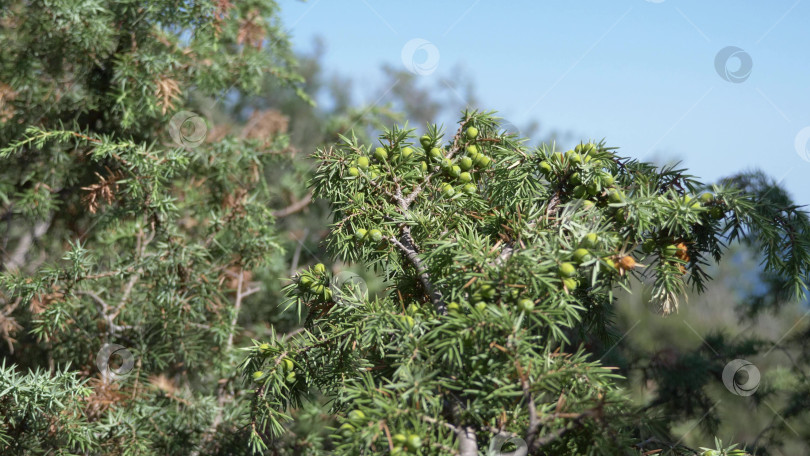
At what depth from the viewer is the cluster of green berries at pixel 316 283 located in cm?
119

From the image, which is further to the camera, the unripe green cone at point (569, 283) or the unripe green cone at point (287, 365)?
the unripe green cone at point (287, 365)

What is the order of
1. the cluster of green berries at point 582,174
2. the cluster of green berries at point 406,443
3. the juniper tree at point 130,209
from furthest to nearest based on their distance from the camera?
1. the juniper tree at point 130,209
2. the cluster of green berries at point 582,174
3. the cluster of green berries at point 406,443

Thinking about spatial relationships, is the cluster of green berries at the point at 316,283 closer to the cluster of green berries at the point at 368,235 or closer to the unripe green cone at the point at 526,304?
the cluster of green berries at the point at 368,235

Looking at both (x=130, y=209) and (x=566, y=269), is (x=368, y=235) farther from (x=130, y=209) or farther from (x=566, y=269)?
(x=130, y=209)

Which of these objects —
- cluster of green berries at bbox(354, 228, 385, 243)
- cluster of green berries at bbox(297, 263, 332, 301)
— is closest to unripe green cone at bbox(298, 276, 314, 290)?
cluster of green berries at bbox(297, 263, 332, 301)

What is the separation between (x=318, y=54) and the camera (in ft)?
42.8

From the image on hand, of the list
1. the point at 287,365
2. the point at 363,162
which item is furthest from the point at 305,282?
the point at 363,162

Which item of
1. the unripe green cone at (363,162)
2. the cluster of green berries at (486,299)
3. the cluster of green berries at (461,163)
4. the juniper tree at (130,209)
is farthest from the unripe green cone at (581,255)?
the juniper tree at (130,209)

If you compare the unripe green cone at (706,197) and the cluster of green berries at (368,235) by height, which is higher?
the unripe green cone at (706,197)

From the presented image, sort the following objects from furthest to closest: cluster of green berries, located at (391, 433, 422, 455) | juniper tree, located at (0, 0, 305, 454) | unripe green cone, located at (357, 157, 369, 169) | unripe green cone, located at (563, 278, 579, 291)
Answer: juniper tree, located at (0, 0, 305, 454) < unripe green cone, located at (357, 157, 369, 169) < unripe green cone, located at (563, 278, 579, 291) < cluster of green berries, located at (391, 433, 422, 455)

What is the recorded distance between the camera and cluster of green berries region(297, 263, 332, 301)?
119cm

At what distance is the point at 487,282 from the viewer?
0.97 metres

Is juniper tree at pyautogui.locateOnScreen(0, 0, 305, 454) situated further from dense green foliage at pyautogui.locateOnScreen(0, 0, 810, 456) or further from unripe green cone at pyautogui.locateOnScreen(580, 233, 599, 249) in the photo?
unripe green cone at pyautogui.locateOnScreen(580, 233, 599, 249)

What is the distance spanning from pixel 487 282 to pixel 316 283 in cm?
38
